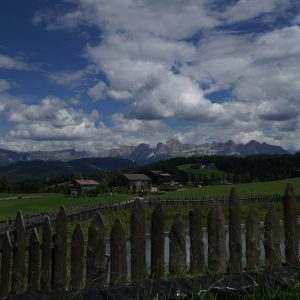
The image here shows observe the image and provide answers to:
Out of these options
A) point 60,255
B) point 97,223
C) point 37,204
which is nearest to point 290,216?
point 97,223

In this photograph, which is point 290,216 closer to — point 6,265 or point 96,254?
point 96,254

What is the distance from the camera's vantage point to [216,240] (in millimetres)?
7172

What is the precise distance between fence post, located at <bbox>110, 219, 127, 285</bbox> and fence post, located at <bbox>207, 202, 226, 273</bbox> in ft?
4.08

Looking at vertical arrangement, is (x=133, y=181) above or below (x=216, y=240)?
below

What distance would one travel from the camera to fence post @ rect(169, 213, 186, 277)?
6.95m

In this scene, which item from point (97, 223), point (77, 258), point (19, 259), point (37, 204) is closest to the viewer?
point (97, 223)

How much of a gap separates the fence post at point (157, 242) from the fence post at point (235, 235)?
1039mm

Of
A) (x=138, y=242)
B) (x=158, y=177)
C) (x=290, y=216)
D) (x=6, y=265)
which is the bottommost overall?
(x=158, y=177)

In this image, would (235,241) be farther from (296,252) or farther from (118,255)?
(118,255)

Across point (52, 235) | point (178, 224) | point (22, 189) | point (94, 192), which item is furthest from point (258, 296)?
point (22, 189)

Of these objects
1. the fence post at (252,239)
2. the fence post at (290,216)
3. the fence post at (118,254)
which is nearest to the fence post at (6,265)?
the fence post at (118,254)

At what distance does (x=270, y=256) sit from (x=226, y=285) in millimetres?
1645

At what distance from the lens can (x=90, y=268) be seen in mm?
6879

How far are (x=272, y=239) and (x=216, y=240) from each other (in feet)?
2.71
